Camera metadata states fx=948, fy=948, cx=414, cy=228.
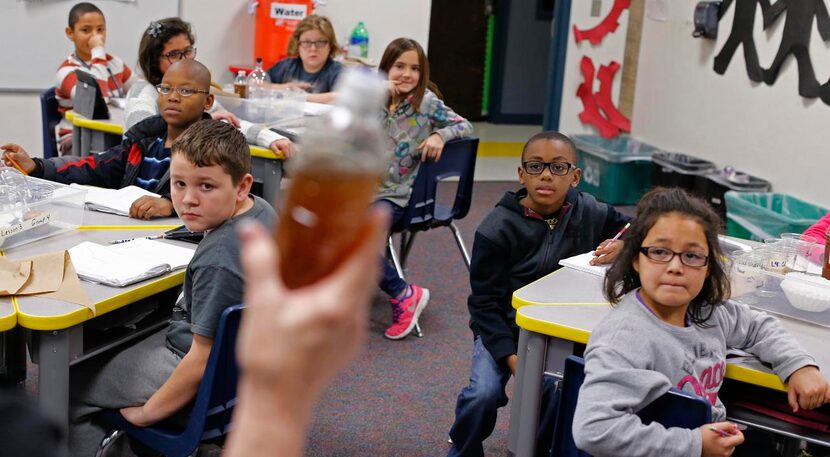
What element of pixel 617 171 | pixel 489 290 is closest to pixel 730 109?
pixel 617 171

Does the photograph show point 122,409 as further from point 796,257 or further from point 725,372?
point 796,257

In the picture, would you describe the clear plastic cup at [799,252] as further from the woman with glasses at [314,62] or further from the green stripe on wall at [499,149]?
the green stripe on wall at [499,149]

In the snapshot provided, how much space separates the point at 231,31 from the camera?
6098mm

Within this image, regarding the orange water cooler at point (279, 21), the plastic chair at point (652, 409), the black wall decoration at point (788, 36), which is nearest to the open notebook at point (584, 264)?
the plastic chair at point (652, 409)

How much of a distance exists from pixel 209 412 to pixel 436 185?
211 centimetres

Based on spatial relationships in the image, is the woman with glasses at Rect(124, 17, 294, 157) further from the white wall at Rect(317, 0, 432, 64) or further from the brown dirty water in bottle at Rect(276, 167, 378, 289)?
the brown dirty water in bottle at Rect(276, 167, 378, 289)

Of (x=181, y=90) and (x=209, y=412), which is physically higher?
(x=181, y=90)

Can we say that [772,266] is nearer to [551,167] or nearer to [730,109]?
[551,167]

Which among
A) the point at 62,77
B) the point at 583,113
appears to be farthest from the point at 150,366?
the point at 583,113

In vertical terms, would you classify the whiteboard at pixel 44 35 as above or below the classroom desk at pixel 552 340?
above

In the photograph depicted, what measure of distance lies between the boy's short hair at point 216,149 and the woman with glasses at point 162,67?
1.48m

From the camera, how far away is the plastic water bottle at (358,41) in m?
6.26

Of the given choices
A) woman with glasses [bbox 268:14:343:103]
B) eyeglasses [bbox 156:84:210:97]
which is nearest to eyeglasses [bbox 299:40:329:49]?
woman with glasses [bbox 268:14:343:103]

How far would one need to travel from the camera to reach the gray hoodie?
5.69ft
